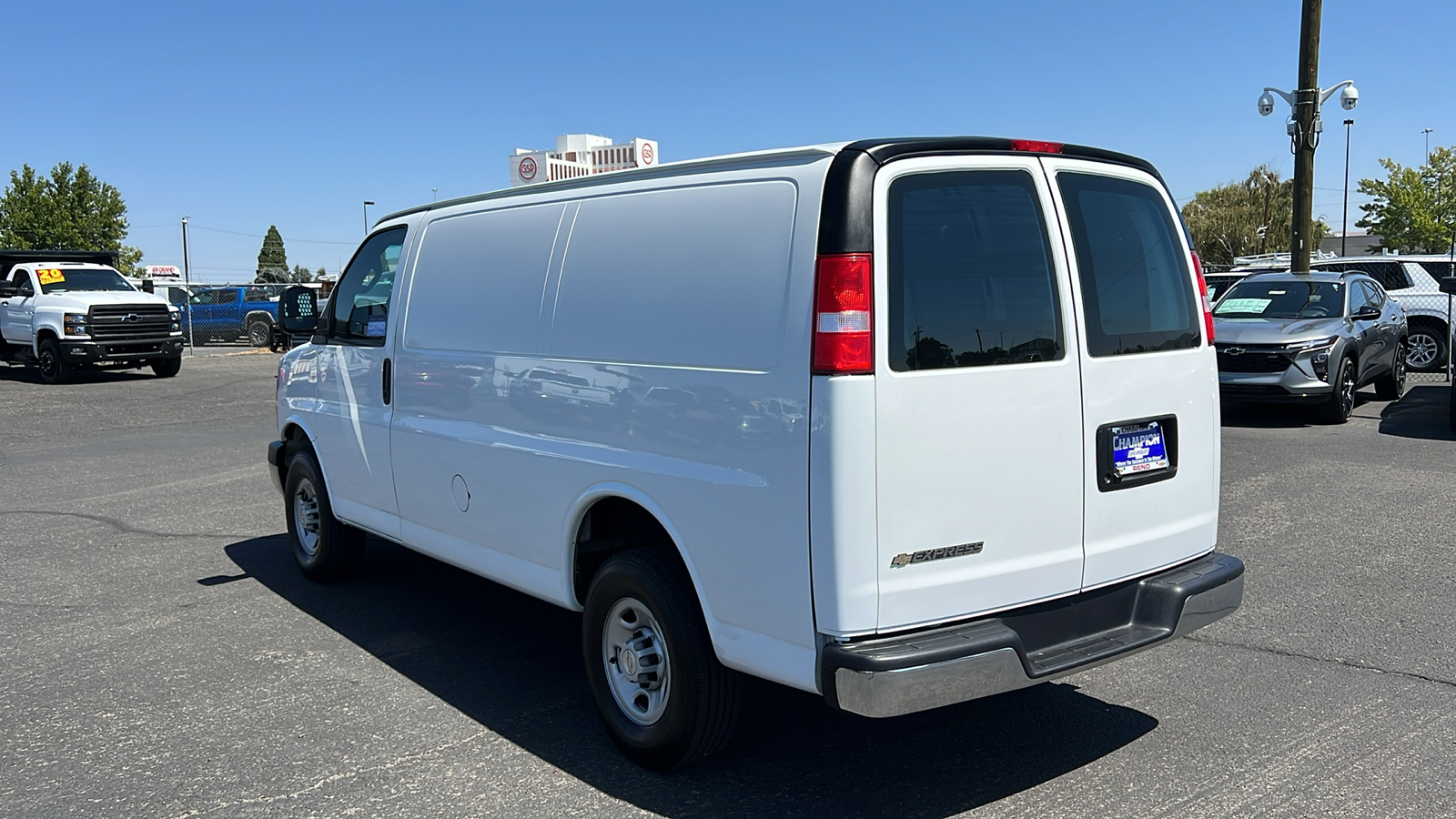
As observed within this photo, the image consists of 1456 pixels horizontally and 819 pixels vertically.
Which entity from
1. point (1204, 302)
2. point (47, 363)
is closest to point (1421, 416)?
point (1204, 302)

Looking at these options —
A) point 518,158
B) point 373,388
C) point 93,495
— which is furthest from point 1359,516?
point 518,158

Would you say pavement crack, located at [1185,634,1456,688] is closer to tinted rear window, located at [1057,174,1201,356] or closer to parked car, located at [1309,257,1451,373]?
tinted rear window, located at [1057,174,1201,356]

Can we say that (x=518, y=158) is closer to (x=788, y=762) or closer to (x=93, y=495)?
(x=93, y=495)

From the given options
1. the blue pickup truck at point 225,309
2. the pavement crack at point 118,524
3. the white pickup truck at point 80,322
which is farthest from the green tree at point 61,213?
the pavement crack at point 118,524

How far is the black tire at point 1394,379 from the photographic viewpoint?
49.1ft

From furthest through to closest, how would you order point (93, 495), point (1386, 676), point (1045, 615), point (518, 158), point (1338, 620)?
point (518, 158) → point (93, 495) → point (1338, 620) → point (1386, 676) → point (1045, 615)

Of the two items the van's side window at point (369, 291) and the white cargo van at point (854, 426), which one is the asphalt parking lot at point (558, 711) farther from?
the van's side window at point (369, 291)

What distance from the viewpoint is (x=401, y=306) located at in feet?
18.9

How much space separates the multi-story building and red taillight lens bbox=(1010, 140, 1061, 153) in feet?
39.3

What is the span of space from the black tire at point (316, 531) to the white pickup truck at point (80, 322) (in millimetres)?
16597

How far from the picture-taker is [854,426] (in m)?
3.38

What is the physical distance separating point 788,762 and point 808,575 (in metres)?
1.09

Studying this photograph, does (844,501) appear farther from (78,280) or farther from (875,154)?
(78,280)

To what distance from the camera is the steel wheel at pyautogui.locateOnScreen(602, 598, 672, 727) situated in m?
4.16
